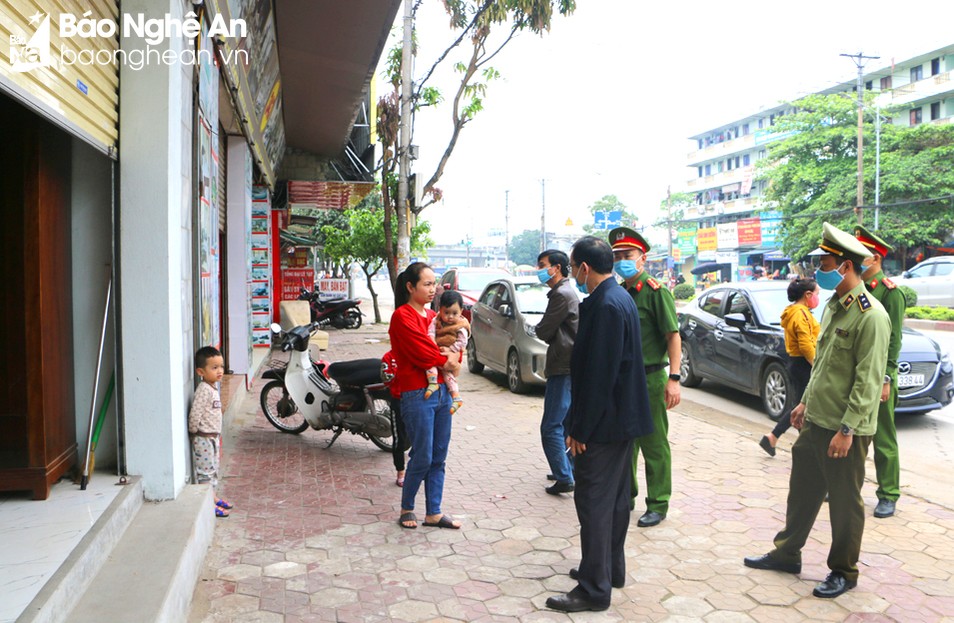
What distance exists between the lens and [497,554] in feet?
14.8

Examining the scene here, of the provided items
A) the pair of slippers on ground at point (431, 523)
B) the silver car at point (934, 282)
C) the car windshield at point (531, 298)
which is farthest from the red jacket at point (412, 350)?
Result: the silver car at point (934, 282)

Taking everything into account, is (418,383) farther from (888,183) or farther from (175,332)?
(888,183)

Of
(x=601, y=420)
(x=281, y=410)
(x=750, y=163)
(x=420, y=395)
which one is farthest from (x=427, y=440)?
(x=750, y=163)

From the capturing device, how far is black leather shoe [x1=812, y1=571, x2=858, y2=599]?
12.8 feet

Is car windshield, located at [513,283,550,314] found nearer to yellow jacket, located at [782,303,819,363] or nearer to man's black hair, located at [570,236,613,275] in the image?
yellow jacket, located at [782,303,819,363]

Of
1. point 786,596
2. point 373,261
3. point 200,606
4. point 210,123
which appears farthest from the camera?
point 373,261

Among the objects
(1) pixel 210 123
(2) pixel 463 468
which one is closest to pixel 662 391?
(2) pixel 463 468

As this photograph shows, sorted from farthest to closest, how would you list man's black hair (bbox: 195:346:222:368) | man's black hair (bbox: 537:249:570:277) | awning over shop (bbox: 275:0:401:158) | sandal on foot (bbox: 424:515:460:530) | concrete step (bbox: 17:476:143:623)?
awning over shop (bbox: 275:0:401:158), man's black hair (bbox: 537:249:570:277), sandal on foot (bbox: 424:515:460:530), man's black hair (bbox: 195:346:222:368), concrete step (bbox: 17:476:143:623)

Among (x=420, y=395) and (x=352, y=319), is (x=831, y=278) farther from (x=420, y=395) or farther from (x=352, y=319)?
(x=352, y=319)

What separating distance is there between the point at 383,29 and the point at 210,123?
320cm

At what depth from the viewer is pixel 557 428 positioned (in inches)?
222

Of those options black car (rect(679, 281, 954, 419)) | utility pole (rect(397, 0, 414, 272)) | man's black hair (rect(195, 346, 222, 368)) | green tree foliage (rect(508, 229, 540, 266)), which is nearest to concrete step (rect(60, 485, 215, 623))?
man's black hair (rect(195, 346, 222, 368))

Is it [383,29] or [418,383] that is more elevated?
[383,29]

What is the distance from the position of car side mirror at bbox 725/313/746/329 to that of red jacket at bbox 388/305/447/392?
18.0ft
